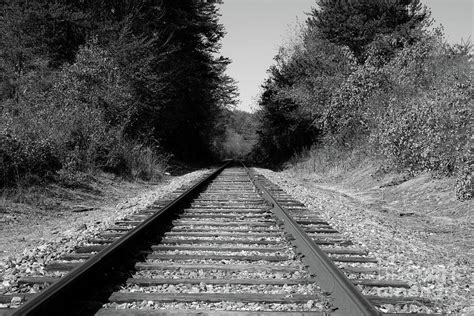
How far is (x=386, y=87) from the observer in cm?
1722

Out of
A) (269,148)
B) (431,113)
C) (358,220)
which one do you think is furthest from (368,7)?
(269,148)

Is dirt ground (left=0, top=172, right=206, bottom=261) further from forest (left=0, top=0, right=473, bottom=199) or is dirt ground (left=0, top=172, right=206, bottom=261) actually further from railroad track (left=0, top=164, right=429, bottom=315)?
railroad track (left=0, top=164, right=429, bottom=315)

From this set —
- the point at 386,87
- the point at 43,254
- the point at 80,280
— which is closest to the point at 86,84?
the point at 386,87

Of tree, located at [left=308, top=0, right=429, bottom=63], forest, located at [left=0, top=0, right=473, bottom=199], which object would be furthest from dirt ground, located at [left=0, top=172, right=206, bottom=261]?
tree, located at [left=308, top=0, right=429, bottom=63]

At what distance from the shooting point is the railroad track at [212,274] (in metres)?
3.45

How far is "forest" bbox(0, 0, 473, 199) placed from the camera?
1105cm

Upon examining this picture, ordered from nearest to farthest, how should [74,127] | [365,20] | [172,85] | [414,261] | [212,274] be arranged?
[212,274] < [414,261] < [74,127] < [365,20] < [172,85]

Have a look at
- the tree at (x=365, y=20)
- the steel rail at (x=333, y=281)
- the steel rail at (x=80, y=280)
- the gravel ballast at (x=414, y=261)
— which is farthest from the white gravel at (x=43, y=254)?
the tree at (x=365, y=20)

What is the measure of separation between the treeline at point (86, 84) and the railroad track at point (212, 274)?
542cm

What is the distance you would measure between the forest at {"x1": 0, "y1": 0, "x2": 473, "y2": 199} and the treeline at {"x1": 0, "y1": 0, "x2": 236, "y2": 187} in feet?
0.17

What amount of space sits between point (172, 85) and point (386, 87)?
12.4m

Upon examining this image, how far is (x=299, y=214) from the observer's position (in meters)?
7.87

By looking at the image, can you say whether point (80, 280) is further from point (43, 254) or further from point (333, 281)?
point (333, 281)

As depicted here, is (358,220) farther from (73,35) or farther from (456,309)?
(73,35)
